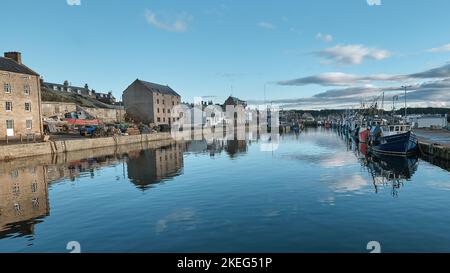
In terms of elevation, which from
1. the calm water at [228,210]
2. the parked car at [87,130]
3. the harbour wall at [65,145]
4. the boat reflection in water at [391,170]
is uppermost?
the parked car at [87,130]

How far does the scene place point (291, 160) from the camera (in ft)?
147

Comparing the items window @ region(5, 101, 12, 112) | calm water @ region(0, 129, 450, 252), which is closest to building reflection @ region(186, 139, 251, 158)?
calm water @ region(0, 129, 450, 252)

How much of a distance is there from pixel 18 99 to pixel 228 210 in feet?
172

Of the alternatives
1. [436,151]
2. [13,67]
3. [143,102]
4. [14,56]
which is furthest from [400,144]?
[143,102]

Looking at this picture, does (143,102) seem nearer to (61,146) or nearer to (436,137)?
(61,146)

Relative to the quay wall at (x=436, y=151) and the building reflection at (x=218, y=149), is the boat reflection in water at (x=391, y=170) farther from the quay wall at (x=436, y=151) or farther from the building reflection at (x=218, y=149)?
the building reflection at (x=218, y=149)

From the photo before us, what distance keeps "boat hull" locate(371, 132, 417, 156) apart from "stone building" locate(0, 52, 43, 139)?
57486 millimetres

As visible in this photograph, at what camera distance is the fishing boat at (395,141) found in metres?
46.0

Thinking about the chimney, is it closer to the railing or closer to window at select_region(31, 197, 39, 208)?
the railing

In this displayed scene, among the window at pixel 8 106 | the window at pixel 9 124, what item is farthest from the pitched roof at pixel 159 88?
the window at pixel 9 124

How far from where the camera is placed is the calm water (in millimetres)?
14758
